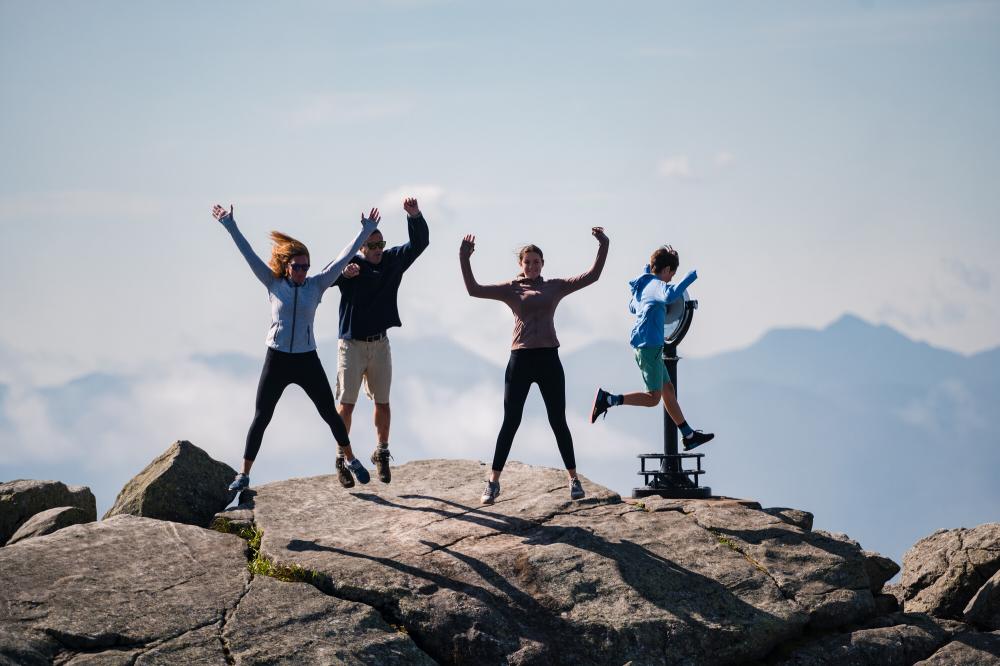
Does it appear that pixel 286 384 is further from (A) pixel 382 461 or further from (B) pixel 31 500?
(B) pixel 31 500

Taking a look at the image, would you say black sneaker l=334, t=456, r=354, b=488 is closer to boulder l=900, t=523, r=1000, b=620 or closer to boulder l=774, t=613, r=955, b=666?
boulder l=774, t=613, r=955, b=666

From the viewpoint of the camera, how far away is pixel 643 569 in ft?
40.2

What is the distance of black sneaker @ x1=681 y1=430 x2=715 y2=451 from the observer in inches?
575

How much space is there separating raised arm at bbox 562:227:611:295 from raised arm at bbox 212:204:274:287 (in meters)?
3.49

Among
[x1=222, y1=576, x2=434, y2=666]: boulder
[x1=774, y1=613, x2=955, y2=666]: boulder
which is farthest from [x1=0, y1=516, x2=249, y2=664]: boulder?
[x1=774, y1=613, x2=955, y2=666]: boulder

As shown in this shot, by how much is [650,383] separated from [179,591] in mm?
6313

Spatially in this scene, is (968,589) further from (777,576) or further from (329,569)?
(329,569)

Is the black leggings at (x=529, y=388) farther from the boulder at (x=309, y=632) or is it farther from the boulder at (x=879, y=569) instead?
the boulder at (x=879, y=569)

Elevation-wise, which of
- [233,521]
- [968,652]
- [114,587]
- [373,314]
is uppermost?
[373,314]

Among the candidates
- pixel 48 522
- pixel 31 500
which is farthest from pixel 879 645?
pixel 31 500

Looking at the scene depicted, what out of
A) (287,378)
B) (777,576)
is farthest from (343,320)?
(777,576)

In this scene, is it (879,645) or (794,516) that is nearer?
(879,645)

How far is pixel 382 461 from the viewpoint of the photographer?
13797 millimetres

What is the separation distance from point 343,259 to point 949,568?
9.19 meters
